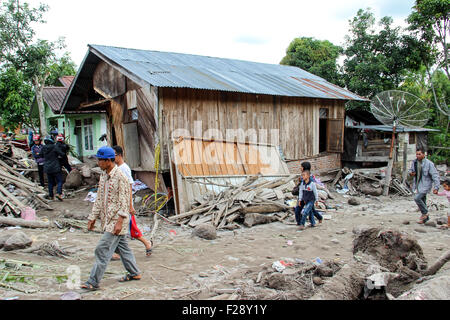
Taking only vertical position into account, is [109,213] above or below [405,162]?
above

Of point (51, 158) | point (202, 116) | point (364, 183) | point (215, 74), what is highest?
point (215, 74)

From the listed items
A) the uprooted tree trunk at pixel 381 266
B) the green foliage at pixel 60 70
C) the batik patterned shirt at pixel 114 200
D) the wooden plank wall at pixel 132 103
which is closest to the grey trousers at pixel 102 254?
the batik patterned shirt at pixel 114 200

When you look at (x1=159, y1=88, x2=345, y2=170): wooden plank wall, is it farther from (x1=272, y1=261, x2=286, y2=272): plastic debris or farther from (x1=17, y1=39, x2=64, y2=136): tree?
Result: (x1=17, y1=39, x2=64, y2=136): tree

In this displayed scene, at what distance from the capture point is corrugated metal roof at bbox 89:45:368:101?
10.2 metres

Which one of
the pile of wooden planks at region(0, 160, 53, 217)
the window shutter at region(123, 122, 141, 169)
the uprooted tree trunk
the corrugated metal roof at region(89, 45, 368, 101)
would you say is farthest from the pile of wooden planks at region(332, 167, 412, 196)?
the pile of wooden planks at region(0, 160, 53, 217)

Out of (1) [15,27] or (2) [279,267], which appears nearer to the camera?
(2) [279,267]

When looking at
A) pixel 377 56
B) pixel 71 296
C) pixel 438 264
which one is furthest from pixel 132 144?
pixel 377 56

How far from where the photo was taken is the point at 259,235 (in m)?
7.65

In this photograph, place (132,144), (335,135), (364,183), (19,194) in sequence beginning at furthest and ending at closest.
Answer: (335,135)
(364,183)
(132,144)
(19,194)

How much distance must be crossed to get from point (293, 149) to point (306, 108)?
6.00ft

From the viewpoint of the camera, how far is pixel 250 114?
39.9 ft

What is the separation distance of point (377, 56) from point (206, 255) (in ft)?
55.3

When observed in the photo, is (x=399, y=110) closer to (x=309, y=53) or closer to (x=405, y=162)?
(x=405, y=162)

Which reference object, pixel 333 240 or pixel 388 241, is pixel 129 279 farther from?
pixel 333 240
